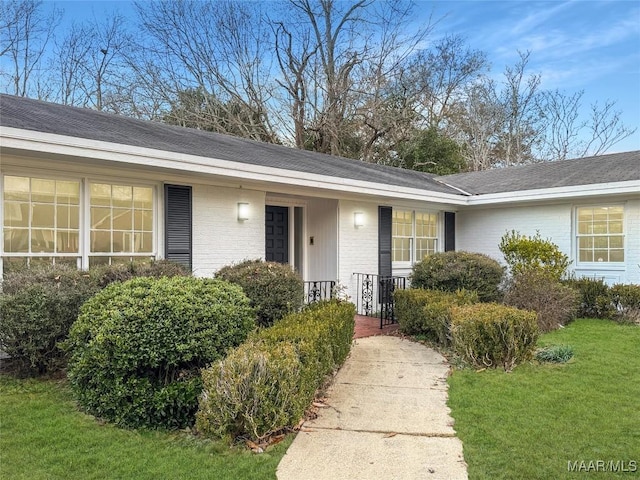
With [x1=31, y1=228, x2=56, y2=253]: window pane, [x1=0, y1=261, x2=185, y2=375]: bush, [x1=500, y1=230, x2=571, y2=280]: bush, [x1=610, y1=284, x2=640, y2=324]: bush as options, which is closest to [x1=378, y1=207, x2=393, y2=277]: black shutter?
[x1=500, y1=230, x2=571, y2=280]: bush

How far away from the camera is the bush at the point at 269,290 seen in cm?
613

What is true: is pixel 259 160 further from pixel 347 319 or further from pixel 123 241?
pixel 347 319

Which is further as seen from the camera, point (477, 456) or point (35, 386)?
point (35, 386)

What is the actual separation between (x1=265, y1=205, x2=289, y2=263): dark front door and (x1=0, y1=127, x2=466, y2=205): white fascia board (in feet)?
4.97

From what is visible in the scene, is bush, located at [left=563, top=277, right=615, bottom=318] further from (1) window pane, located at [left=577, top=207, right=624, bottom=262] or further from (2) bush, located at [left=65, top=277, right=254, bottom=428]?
(2) bush, located at [left=65, top=277, right=254, bottom=428]

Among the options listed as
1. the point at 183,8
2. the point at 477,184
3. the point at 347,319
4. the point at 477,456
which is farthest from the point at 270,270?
the point at 183,8

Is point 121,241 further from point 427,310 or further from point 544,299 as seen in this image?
point 544,299

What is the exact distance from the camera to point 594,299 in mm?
9016

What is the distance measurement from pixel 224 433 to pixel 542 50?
87.0 feet

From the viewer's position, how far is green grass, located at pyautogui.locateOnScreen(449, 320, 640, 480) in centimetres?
331

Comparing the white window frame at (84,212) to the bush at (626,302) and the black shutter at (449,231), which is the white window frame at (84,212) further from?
the bush at (626,302)

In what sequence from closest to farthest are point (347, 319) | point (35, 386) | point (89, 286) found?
point (35, 386) < point (89, 286) < point (347, 319)

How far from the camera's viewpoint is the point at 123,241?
6789 mm

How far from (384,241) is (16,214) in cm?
679
